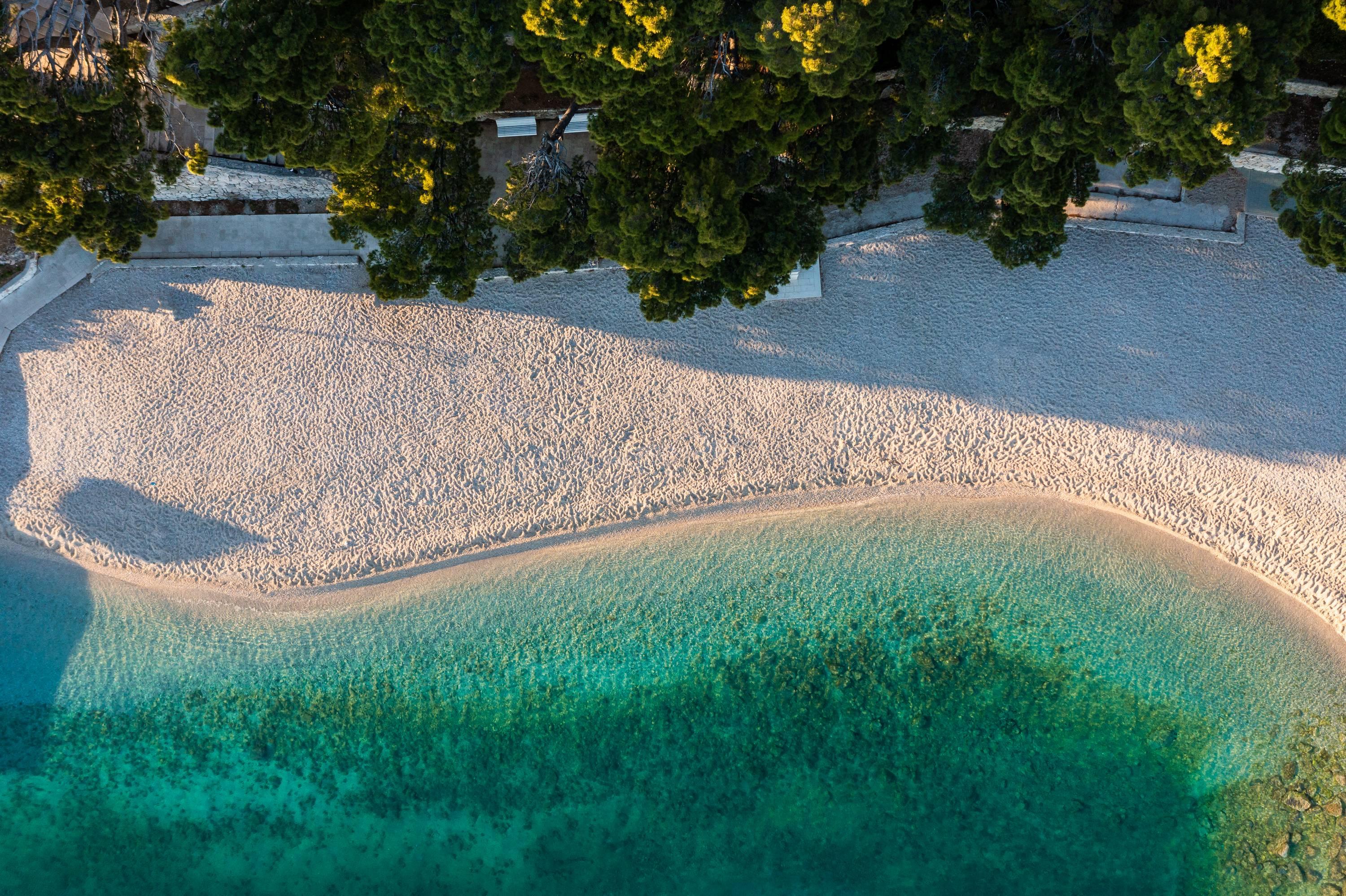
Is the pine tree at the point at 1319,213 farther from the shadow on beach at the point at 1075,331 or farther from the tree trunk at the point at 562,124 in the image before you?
the tree trunk at the point at 562,124

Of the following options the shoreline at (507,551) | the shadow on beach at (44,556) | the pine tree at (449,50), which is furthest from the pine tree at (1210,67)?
the shadow on beach at (44,556)

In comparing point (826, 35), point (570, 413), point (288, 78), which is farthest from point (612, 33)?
point (570, 413)

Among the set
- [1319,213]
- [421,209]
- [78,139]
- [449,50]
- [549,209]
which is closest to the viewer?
[449,50]

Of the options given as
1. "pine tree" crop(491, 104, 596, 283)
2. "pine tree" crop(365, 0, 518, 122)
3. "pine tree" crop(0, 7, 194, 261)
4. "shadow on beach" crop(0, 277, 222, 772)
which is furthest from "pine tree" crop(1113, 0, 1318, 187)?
"shadow on beach" crop(0, 277, 222, 772)

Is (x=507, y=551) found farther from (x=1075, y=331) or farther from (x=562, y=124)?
(x=1075, y=331)

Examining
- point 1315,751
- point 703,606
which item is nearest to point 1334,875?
point 1315,751

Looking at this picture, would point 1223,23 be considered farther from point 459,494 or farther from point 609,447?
point 459,494
